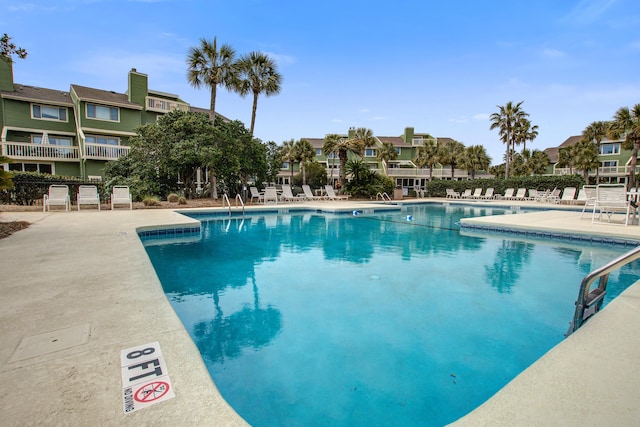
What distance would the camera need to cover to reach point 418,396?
2.55 m

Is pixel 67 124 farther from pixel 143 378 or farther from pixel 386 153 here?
pixel 386 153

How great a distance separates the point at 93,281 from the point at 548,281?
662cm

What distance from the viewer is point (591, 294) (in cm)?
325

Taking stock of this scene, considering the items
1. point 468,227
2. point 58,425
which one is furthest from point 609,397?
point 468,227

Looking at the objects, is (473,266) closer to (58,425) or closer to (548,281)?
(548,281)

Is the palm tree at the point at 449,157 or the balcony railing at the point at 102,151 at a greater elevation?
the palm tree at the point at 449,157

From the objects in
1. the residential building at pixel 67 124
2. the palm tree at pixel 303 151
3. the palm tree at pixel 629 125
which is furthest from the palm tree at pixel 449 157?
the residential building at pixel 67 124

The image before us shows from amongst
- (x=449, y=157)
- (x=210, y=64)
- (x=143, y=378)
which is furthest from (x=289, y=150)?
(x=143, y=378)

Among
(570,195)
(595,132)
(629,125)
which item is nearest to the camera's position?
(570,195)

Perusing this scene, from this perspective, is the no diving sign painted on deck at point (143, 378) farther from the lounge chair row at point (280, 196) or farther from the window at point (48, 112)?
the window at point (48, 112)

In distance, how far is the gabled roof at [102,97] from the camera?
71.5ft

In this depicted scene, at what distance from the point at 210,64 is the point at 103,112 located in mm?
10004

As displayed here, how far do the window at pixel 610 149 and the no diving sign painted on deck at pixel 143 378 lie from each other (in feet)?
162

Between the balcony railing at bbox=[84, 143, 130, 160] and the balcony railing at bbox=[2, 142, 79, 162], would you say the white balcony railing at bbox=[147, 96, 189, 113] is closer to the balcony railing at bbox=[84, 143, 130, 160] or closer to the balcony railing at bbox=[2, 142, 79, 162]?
the balcony railing at bbox=[84, 143, 130, 160]
